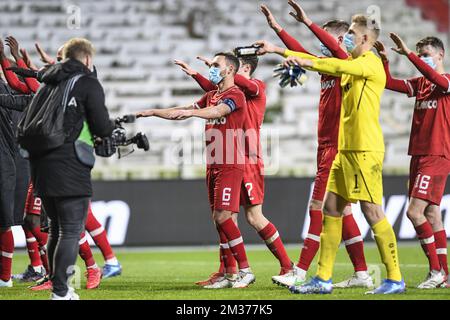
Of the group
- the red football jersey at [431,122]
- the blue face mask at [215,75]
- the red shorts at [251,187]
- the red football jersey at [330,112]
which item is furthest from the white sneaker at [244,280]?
the red football jersey at [431,122]

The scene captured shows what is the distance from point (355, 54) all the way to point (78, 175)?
250 cm

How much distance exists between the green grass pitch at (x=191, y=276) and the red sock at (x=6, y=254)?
16cm

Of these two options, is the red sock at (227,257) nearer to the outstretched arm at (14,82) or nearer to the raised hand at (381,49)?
the raised hand at (381,49)

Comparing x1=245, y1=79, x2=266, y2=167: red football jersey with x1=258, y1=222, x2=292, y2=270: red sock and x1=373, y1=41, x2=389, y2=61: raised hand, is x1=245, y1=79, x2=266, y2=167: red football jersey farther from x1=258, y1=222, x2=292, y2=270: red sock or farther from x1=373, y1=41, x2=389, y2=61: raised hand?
x1=373, y1=41, x2=389, y2=61: raised hand

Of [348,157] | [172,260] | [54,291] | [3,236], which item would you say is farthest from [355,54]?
[172,260]

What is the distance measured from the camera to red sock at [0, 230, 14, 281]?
29.4 ft

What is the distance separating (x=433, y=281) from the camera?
856cm

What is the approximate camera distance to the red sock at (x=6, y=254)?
29.4 ft

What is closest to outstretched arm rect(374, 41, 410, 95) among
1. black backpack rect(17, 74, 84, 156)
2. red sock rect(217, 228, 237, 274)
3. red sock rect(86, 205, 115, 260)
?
red sock rect(217, 228, 237, 274)

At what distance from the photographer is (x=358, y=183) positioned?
757 centimetres

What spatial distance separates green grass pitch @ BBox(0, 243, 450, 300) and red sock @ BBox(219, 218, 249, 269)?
0.29 metres

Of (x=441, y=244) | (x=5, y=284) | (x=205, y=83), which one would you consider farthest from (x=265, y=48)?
(x=5, y=284)

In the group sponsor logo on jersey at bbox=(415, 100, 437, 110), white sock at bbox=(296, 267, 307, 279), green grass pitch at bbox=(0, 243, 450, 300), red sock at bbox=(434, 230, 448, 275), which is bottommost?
green grass pitch at bbox=(0, 243, 450, 300)

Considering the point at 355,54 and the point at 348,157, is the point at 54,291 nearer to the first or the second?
the point at 348,157
